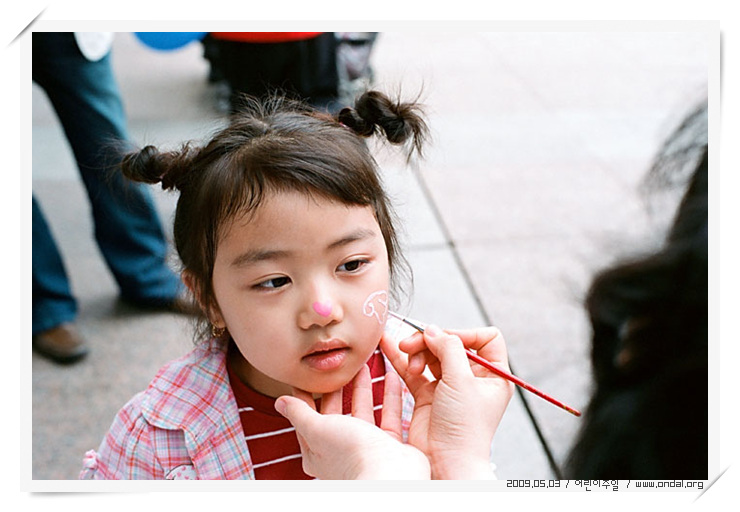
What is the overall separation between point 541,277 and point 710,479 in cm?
189

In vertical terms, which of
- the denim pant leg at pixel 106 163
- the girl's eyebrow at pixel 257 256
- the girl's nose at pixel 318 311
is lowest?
the girl's nose at pixel 318 311

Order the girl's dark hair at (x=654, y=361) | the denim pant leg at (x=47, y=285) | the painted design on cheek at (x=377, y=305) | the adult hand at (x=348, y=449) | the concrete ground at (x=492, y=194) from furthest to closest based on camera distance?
the denim pant leg at (x=47, y=285)
the concrete ground at (x=492, y=194)
the painted design on cheek at (x=377, y=305)
the adult hand at (x=348, y=449)
the girl's dark hair at (x=654, y=361)

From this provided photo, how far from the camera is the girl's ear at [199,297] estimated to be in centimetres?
130

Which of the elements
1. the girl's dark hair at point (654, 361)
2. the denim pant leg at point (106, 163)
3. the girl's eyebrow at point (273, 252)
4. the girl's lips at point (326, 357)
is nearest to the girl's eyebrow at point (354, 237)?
the girl's eyebrow at point (273, 252)

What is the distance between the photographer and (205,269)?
129cm

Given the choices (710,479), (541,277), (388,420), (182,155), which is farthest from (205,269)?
(541,277)

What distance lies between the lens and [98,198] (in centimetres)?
249

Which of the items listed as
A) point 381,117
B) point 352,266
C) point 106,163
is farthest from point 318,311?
point 106,163

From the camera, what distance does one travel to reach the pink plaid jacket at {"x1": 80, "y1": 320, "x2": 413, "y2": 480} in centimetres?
130

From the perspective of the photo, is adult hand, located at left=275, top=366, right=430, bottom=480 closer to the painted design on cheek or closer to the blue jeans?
the painted design on cheek

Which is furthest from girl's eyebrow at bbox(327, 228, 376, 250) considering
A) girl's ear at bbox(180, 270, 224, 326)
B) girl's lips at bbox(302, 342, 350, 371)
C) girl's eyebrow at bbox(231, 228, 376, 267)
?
girl's ear at bbox(180, 270, 224, 326)

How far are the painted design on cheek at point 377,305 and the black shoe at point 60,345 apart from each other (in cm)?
158

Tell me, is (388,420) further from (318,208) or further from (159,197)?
(159,197)

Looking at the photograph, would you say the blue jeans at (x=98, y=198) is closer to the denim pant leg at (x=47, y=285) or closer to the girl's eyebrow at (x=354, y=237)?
the denim pant leg at (x=47, y=285)
